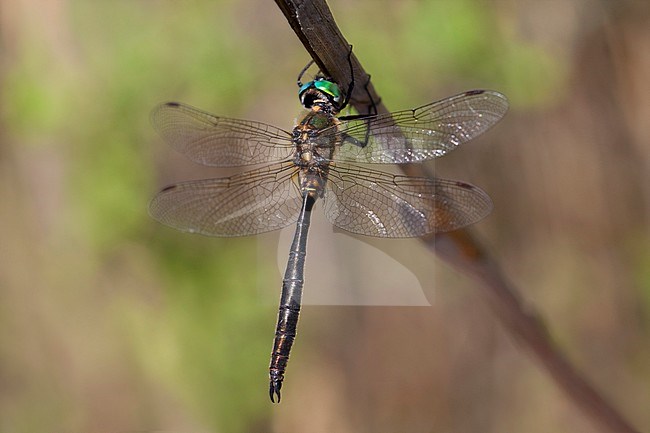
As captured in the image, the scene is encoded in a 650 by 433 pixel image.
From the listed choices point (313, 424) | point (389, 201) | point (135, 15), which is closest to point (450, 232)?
point (389, 201)

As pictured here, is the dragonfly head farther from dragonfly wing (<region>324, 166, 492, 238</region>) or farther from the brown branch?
dragonfly wing (<region>324, 166, 492, 238</region>)

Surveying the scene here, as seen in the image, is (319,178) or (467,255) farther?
(319,178)

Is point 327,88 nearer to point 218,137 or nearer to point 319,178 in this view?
point 319,178

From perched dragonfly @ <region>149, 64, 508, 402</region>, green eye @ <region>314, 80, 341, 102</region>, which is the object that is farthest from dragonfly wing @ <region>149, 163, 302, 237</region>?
green eye @ <region>314, 80, 341, 102</region>

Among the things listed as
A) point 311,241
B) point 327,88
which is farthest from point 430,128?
point 311,241

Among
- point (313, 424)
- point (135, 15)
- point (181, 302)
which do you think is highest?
point (135, 15)

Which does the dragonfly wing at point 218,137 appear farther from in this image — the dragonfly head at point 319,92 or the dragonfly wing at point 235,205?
the dragonfly head at point 319,92

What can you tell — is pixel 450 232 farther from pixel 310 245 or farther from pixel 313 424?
pixel 313 424

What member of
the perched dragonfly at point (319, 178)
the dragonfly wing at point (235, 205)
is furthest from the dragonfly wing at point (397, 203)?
the dragonfly wing at point (235, 205)
